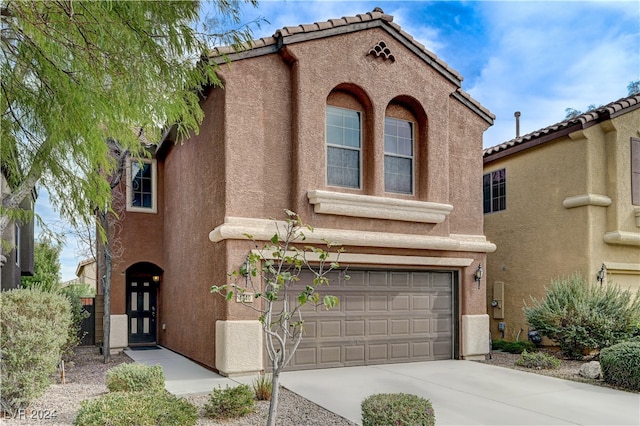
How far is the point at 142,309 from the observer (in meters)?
16.2

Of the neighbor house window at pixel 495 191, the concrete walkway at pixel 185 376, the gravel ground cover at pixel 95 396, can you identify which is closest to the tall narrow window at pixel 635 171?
the neighbor house window at pixel 495 191

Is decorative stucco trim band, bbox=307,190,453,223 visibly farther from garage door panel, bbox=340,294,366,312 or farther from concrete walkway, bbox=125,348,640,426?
concrete walkway, bbox=125,348,640,426

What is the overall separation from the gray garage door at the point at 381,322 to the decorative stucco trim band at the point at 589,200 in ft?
14.6

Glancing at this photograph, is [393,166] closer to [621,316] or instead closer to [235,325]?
[235,325]

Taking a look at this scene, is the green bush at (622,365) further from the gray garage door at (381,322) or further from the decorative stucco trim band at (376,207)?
the decorative stucco trim band at (376,207)

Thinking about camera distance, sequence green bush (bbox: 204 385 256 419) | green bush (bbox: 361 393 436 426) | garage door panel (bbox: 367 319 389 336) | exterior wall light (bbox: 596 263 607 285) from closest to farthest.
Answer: green bush (bbox: 361 393 436 426)
green bush (bbox: 204 385 256 419)
garage door panel (bbox: 367 319 389 336)
exterior wall light (bbox: 596 263 607 285)

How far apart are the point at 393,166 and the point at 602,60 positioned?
202 inches

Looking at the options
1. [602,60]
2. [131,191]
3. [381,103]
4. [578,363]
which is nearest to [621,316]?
[578,363]

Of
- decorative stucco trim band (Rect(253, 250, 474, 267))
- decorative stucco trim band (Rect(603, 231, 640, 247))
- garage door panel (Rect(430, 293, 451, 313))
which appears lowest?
garage door panel (Rect(430, 293, 451, 313))

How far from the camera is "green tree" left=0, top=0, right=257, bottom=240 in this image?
18.9 ft

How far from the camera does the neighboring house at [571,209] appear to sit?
1421cm

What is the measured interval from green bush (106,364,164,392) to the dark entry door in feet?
26.9

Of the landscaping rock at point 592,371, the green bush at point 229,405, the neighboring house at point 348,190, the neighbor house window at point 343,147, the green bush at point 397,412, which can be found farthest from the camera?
the neighbor house window at point 343,147

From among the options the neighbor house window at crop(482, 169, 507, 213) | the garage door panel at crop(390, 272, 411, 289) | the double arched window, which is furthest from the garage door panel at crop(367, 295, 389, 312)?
the neighbor house window at crop(482, 169, 507, 213)
